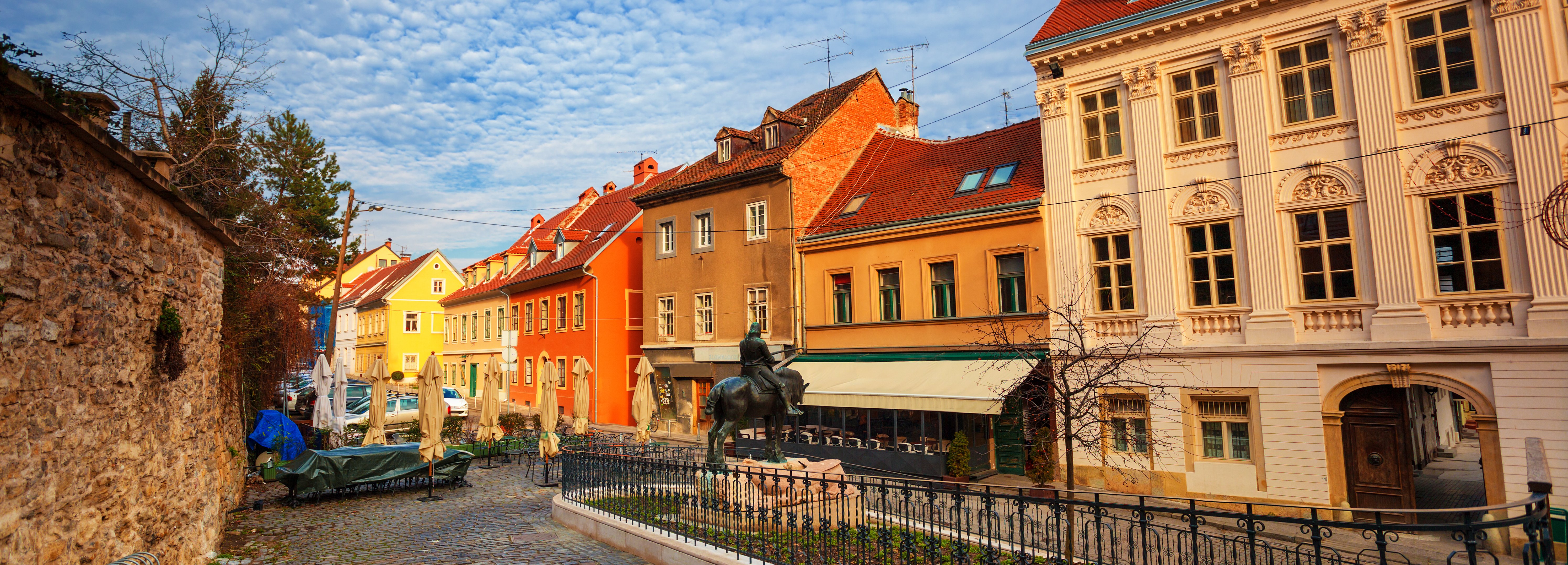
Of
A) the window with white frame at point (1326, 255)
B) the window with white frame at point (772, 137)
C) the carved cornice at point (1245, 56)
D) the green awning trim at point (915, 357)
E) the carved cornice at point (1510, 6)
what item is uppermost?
the window with white frame at point (772, 137)

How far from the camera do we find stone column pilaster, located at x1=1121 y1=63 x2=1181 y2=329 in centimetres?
1587

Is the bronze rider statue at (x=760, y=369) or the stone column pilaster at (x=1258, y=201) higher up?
the stone column pilaster at (x=1258, y=201)

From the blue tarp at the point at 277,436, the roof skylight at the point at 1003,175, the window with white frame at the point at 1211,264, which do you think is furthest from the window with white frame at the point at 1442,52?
the blue tarp at the point at 277,436

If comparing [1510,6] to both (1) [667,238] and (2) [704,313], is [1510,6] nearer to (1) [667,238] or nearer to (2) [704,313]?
(2) [704,313]

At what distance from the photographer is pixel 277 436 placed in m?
16.4

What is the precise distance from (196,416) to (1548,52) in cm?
2017

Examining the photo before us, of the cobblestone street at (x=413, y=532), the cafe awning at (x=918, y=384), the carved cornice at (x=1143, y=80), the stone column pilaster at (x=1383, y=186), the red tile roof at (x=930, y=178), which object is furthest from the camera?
the red tile roof at (x=930, y=178)

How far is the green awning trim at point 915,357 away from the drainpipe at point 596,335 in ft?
36.6

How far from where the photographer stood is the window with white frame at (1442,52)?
1331cm

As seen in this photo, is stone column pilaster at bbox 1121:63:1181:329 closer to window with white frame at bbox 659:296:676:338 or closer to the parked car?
window with white frame at bbox 659:296:676:338

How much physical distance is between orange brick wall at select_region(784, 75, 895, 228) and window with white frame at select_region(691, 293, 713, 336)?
4.59m

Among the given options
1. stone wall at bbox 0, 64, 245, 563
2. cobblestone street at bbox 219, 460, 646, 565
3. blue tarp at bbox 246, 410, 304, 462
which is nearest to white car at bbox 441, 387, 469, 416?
blue tarp at bbox 246, 410, 304, 462

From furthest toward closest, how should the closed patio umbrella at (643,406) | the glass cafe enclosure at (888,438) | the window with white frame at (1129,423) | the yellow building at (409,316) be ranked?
the yellow building at (409,316), the closed patio umbrella at (643,406), the glass cafe enclosure at (888,438), the window with white frame at (1129,423)

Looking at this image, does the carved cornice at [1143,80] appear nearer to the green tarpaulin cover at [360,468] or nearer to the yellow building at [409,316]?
the green tarpaulin cover at [360,468]
